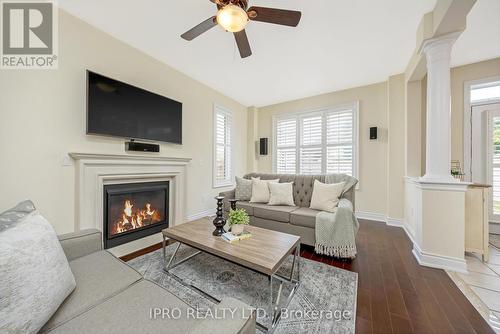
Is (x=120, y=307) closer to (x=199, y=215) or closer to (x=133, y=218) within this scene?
(x=133, y=218)

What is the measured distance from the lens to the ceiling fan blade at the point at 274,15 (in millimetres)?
1428

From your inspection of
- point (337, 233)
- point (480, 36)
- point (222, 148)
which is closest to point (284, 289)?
point (337, 233)

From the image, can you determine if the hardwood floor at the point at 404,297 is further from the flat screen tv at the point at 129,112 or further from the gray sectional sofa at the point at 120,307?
the flat screen tv at the point at 129,112

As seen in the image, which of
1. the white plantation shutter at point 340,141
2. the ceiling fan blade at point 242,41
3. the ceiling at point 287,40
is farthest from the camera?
the white plantation shutter at point 340,141

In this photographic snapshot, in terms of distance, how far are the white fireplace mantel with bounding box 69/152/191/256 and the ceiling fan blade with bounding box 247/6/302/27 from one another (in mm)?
2047

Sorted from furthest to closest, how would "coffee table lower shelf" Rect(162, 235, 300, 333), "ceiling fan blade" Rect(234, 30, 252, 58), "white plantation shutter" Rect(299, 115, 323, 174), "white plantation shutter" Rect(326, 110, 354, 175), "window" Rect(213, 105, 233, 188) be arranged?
"white plantation shutter" Rect(299, 115, 323, 174), "window" Rect(213, 105, 233, 188), "white plantation shutter" Rect(326, 110, 354, 175), "ceiling fan blade" Rect(234, 30, 252, 58), "coffee table lower shelf" Rect(162, 235, 300, 333)

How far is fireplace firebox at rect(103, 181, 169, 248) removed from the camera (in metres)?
2.20

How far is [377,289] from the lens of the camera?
1.64 metres

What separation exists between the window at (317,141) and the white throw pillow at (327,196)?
157 cm

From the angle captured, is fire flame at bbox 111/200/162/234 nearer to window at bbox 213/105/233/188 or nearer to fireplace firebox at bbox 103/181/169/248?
fireplace firebox at bbox 103/181/169/248

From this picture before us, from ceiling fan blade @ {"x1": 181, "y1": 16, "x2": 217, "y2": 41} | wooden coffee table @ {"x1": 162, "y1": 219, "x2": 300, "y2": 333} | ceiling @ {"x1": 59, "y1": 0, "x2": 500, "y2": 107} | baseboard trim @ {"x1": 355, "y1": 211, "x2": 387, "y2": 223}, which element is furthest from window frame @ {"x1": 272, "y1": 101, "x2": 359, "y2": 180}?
ceiling fan blade @ {"x1": 181, "y1": 16, "x2": 217, "y2": 41}

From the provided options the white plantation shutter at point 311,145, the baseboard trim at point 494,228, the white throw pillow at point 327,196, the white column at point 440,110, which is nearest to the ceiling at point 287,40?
the white column at point 440,110

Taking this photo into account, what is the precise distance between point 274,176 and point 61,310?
9.50 feet

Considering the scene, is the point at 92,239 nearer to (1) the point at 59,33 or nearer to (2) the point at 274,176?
(1) the point at 59,33
